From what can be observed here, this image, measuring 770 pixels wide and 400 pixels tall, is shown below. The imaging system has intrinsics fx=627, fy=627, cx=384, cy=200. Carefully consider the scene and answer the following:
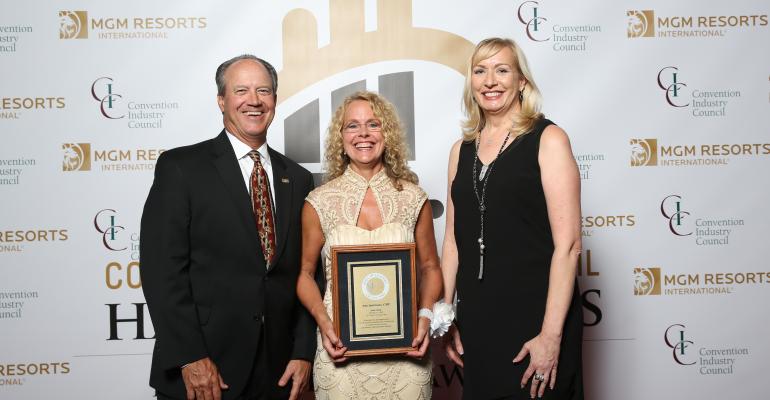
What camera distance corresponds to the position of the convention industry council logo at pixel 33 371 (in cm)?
331

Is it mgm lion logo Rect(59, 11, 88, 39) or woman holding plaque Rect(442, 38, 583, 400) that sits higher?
mgm lion logo Rect(59, 11, 88, 39)

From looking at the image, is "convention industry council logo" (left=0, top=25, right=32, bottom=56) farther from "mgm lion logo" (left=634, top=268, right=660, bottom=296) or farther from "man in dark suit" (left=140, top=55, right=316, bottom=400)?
"mgm lion logo" (left=634, top=268, right=660, bottom=296)

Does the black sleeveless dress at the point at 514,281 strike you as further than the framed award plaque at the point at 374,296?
No

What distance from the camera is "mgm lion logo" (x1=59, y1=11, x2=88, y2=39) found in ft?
10.9

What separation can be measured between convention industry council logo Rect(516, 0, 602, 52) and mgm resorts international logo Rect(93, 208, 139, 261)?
2403mm

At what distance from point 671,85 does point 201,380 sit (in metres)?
2.86

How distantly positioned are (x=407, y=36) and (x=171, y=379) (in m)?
2.12

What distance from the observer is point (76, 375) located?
3328 millimetres

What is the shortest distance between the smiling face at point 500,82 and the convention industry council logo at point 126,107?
75.8 inches

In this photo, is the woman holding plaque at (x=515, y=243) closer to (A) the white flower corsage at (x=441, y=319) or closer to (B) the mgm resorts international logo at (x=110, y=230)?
(A) the white flower corsage at (x=441, y=319)

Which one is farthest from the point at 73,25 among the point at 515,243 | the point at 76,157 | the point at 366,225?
the point at 515,243

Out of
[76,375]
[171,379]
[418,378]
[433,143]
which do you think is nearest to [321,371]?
[418,378]

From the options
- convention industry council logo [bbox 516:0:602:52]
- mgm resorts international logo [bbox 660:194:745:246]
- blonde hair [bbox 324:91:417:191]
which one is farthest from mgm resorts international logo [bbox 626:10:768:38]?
blonde hair [bbox 324:91:417:191]

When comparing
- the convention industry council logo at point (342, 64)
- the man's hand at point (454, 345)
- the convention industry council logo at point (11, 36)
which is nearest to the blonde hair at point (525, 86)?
the man's hand at point (454, 345)
